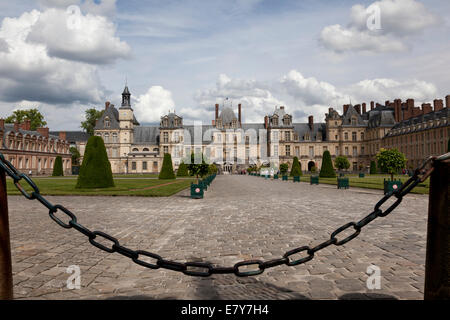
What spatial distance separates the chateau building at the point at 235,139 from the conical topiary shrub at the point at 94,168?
157 ft

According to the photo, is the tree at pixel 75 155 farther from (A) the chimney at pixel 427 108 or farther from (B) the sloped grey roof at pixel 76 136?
(A) the chimney at pixel 427 108


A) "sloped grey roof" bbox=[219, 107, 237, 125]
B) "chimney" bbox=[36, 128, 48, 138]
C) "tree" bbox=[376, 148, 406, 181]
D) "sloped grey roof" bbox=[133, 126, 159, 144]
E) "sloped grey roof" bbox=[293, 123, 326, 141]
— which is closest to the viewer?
"tree" bbox=[376, 148, 406, 181]

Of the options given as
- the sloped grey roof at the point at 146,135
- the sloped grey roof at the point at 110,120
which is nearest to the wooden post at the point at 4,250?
the sloped grey roof at the point at 110,120

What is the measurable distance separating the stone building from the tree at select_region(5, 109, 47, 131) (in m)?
3.93

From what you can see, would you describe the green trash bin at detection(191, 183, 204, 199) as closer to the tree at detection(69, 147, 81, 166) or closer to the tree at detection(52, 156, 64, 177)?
the tree at detection(52, 156, 64, 177)

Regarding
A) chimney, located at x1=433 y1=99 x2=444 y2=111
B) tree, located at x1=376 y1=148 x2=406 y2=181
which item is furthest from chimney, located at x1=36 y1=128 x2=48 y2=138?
chimney, located at x1=433 y1=99 x2=444 y2=111

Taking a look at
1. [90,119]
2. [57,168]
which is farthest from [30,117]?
[57,168]

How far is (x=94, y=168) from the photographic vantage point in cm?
1825

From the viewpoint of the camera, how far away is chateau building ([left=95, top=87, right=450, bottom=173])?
68.6m

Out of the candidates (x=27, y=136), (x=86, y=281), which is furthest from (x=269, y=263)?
(x=27, y=136)

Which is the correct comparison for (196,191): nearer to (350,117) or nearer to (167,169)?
(167,169)

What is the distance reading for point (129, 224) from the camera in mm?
7664

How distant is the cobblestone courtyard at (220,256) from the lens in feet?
11.2
